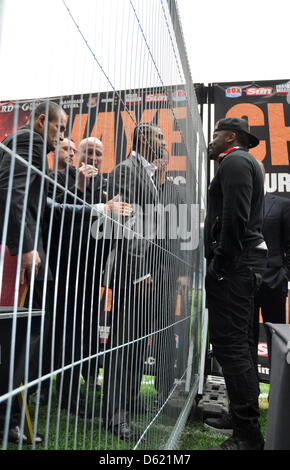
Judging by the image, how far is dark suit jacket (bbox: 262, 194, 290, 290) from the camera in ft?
9.37

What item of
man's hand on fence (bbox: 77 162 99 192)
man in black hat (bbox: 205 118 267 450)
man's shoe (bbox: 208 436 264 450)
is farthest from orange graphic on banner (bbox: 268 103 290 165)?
man's hand on fence (bbox: 77 162 99 192)

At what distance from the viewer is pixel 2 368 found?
2.74ft

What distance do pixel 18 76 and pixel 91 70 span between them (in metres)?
0.26

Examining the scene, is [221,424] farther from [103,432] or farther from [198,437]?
[103,432]

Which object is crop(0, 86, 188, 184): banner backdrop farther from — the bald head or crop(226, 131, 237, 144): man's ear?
crop(226, 131, 237, 144): man's ear

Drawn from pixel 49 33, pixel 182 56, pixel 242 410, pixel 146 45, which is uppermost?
pixel 182 56

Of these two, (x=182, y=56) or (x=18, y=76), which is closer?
(x=18, y=76)

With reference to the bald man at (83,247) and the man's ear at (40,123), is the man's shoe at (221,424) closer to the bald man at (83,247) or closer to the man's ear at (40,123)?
the bald man at (83,247)

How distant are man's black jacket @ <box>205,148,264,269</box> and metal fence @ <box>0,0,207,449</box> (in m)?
0.18

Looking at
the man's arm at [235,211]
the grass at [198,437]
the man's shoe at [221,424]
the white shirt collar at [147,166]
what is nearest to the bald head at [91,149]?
the white shirt collar at [147,166]

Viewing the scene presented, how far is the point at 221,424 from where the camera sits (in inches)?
83.7

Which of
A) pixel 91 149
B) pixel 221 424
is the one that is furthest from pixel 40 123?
pixel 221 424
